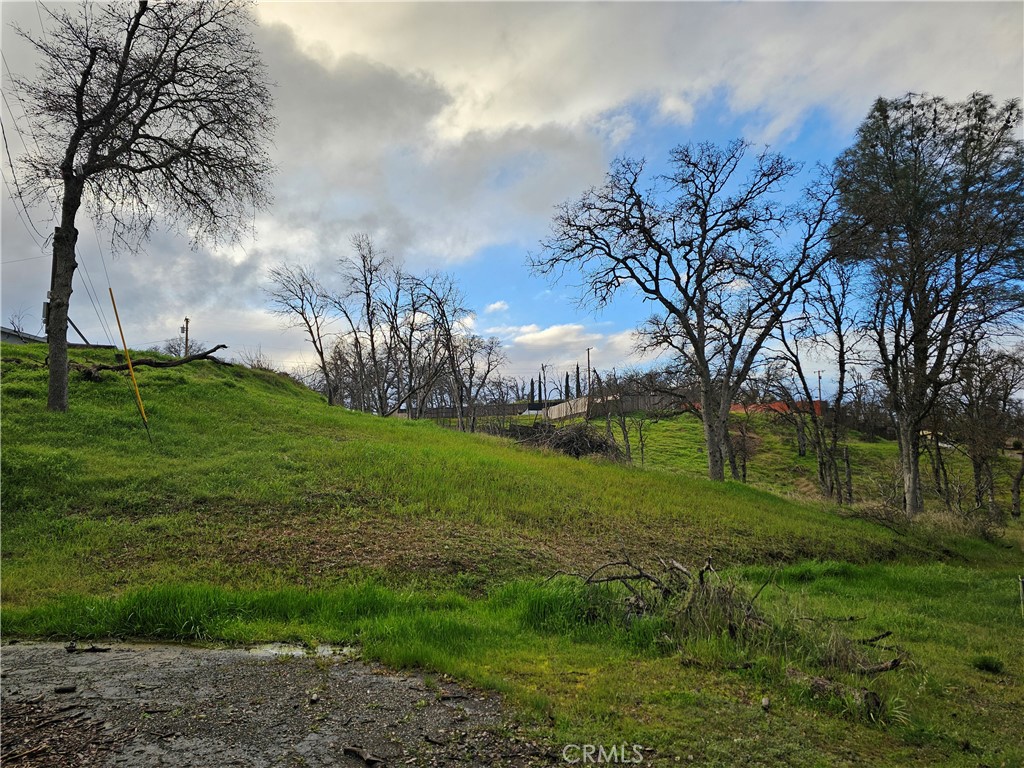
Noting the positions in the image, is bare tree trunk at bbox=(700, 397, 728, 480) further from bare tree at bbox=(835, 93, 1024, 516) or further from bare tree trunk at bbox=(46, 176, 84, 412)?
bare tree trunk at bbox=(46, 176, 84, 412)

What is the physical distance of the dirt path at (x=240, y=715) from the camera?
3334mm

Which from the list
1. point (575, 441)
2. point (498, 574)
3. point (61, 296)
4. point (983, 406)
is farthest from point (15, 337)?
point (983, 406)

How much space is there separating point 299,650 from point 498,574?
3.65 meters

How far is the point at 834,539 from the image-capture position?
598 inches

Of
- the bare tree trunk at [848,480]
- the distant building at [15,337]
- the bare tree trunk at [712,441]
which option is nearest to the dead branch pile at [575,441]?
the bare tree trunk at [712,441]

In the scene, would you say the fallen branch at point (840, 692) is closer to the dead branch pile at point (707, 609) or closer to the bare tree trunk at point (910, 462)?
the dead branch pile at point (707, 609)

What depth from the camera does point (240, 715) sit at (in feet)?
12.6

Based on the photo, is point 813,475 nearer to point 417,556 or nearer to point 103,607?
point 417,556

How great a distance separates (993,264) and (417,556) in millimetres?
21694

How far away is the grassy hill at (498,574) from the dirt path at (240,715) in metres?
0.45

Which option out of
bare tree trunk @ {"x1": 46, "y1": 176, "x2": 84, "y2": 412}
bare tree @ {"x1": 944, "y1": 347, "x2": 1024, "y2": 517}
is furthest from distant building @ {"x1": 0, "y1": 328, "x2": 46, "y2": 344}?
bare tree @ {"x1": 944, "y1": 347, "x2": 1024, "y2": 517}

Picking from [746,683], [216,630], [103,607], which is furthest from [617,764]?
[103,607]

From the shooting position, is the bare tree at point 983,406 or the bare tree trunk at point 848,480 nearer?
the bare tree at point 983,406

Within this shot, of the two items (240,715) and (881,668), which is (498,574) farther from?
(881,668)
